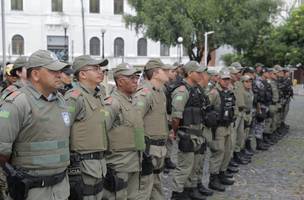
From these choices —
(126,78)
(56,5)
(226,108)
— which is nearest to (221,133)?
(226,108)

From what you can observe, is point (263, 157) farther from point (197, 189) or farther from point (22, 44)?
point (22, 44)

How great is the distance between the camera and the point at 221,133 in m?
8.23

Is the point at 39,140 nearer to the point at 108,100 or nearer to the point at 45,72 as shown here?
the point at 45,72

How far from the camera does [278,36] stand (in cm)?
1669

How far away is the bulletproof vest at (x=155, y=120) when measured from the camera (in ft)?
19.6

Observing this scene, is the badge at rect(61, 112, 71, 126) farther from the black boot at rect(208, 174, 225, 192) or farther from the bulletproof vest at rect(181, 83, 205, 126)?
the black boot at rect(208, 174, 225, 192)

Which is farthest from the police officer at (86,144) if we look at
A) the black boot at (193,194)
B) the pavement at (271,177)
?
the pavement at (271,177)

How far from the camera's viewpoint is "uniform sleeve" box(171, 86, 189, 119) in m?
6.90

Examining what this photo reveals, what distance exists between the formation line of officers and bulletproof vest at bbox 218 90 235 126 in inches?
0.7

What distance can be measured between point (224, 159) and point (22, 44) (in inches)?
2187

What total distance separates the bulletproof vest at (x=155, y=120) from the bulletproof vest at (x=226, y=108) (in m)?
2.32

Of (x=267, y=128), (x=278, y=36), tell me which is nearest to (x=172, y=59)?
(x=278, y=36)

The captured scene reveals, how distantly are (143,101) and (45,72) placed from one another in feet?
6.59

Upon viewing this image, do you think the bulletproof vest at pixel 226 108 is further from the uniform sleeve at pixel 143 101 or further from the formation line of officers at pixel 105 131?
the uniform sleeve at pixel 143 101
